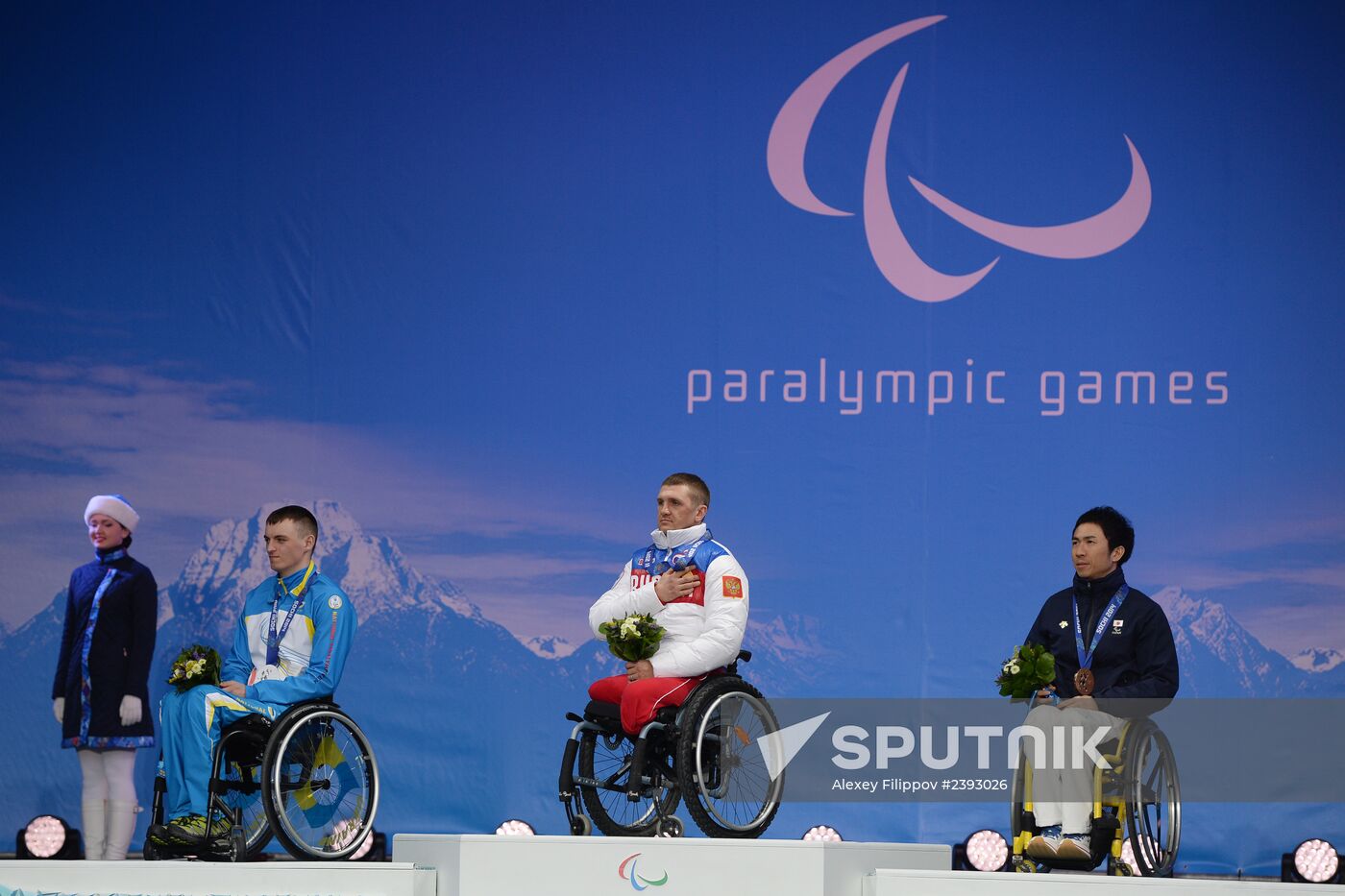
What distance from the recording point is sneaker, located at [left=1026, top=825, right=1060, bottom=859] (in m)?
4.85

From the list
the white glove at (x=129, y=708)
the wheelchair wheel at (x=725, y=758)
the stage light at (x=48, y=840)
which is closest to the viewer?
the wheelchair wheel at (x=725, y=758)

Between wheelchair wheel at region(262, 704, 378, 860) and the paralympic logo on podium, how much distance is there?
0.98 metres

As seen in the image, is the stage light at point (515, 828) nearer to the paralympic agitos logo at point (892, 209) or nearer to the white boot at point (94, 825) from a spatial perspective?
the white boot at point (94, 825)

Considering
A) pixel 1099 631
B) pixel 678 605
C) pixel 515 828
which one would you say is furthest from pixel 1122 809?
pixel 515 828

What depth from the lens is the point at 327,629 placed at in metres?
5.38

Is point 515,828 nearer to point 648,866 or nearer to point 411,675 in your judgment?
point 411,675

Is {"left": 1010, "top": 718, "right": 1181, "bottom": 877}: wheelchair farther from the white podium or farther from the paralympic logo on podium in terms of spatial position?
the paralympic logo on podium

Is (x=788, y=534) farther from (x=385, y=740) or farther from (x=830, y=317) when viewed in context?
(x=385, y=740)

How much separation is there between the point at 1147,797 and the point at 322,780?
2.56 meters

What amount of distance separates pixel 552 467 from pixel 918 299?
5.51 feet

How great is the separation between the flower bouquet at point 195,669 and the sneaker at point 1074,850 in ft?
8.70

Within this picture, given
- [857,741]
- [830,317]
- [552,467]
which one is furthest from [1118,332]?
[552,467]

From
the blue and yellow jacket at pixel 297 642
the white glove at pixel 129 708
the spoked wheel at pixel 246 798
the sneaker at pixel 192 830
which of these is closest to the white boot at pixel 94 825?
the white glove at pixel 129 708

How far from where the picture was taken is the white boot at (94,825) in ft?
19.7
